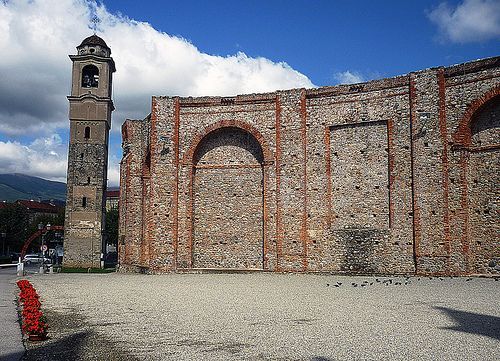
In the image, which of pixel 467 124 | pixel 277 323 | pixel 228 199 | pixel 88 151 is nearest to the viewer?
pixel 277 323

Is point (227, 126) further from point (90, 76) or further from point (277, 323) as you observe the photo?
point (90, 76)

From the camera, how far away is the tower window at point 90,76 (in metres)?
37.7

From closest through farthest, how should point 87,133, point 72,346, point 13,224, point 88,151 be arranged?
point 72,346, point 88,151, point 87,133, point 13,224

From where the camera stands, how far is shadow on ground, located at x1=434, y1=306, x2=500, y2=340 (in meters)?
7.57

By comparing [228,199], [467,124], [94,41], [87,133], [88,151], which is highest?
[94,41]

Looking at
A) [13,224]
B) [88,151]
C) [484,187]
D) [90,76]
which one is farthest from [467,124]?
[13,224]

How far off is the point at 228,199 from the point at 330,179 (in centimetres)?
504

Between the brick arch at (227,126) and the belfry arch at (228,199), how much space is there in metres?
0.05

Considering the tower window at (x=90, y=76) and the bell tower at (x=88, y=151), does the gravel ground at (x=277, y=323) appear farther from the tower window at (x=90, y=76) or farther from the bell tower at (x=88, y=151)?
the tower window at (x=90, y=76)

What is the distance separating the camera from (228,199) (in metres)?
22.5

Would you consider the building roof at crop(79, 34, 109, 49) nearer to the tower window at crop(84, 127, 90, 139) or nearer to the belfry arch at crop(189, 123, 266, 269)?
the tower window at crop(84, 127, 90, 139)

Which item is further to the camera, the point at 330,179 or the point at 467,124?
the point at 330,179

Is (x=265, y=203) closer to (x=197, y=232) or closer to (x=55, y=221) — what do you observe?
(x=197, y=232)

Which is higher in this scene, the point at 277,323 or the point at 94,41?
the point at 94,41
